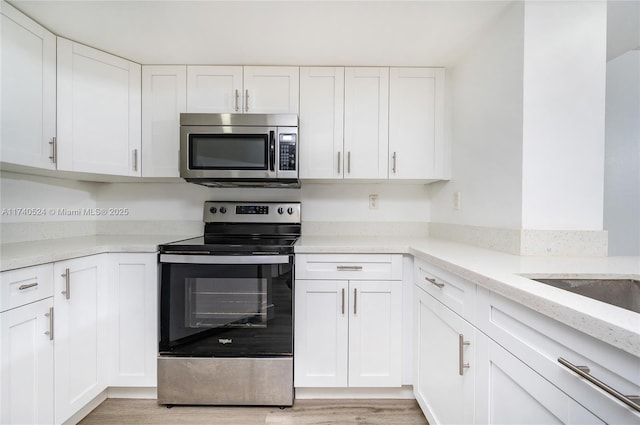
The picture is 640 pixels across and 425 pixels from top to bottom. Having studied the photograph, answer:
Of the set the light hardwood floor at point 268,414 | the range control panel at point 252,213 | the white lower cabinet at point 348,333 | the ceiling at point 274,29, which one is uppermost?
the ceiling at point 274,29

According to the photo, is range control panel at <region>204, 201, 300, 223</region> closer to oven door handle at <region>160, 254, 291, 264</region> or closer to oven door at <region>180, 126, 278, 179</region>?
oven door at <region>180, 126, 278, 179</region>

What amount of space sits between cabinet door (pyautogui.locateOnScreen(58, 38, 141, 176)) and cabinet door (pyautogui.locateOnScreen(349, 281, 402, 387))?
5.71 ft

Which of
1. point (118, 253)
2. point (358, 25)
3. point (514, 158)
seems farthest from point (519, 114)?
point (118, 253)

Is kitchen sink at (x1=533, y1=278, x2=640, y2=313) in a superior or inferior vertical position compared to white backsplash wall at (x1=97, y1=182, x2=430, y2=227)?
inferior

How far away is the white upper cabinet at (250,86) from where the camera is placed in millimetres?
1910

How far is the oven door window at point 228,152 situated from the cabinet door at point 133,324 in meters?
Result: 0.71

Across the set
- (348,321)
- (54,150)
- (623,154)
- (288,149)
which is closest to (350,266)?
(348,321)

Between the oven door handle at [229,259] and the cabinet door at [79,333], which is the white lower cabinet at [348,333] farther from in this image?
the cabinet door at [79,333]

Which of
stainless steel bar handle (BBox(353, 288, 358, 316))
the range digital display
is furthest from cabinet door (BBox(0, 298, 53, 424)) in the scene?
stainless steel bar handle (BBox(353, 288, 358, 316))

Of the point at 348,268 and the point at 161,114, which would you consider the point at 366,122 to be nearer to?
the point at 348,268

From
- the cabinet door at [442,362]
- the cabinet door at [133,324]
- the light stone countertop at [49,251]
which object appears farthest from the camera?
the cabinet door at [133,324]

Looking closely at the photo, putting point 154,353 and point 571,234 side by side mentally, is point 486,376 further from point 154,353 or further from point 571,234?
point 154,353

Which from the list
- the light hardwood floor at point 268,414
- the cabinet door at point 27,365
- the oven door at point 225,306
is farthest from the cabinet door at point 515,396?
the cabinet door at point 27,365

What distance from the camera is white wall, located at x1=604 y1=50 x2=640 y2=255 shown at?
7.19 feet
